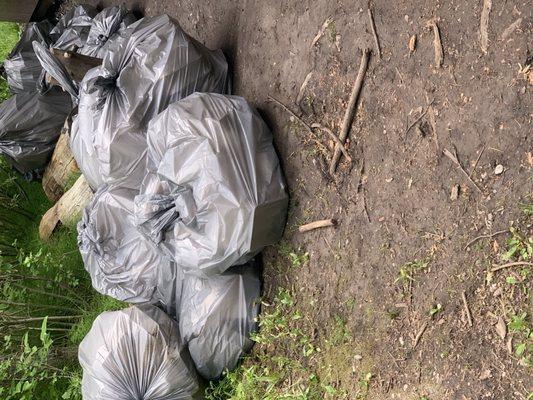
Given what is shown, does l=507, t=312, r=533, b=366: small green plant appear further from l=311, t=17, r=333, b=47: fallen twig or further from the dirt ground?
l=311, t=17, r=333, b=47: fallen twig

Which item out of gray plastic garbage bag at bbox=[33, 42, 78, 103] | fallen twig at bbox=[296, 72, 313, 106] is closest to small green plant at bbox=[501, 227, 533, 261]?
fallen twig at bbox=[296, 72, 313, 106]

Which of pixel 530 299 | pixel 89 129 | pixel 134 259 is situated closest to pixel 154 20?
pixel 89 129

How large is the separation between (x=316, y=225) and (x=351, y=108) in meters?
0.55

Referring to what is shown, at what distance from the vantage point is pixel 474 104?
5.78ft

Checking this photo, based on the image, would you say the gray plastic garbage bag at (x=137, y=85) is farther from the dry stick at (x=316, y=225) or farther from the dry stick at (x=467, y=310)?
the dry stick at (x=467, y=310)

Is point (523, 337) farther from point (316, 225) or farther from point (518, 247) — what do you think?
point (316, 225)

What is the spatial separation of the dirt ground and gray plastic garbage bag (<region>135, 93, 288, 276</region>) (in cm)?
15

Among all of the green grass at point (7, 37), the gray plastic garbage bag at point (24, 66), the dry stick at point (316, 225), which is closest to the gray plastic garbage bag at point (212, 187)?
the dry stick at point (316, 225)

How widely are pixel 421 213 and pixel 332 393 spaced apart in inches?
35.0

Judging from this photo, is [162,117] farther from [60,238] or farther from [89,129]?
[60,238]

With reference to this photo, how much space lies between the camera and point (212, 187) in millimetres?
2324

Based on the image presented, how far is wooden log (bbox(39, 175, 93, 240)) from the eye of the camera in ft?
12.8

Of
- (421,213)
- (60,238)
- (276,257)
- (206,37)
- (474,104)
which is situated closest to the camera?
(474,104)

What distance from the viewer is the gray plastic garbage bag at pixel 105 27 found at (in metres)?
3.70
